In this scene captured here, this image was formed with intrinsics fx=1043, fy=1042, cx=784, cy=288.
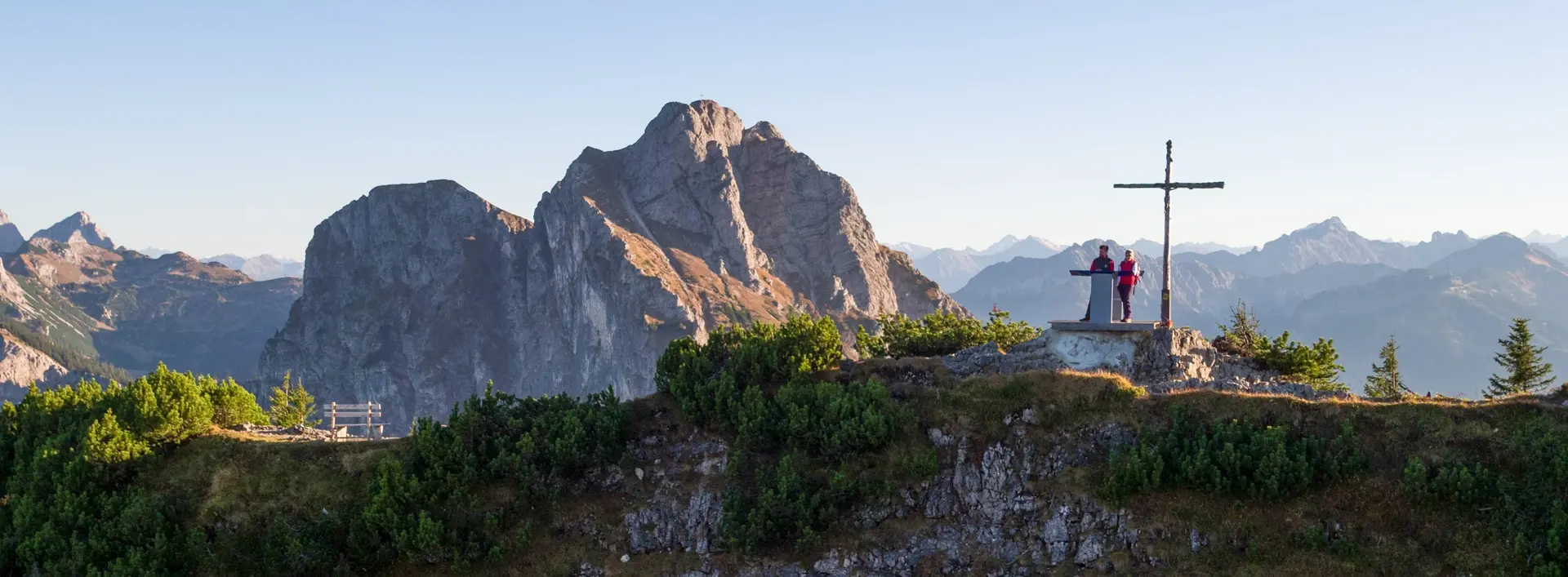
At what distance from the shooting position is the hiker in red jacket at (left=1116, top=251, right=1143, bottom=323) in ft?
127

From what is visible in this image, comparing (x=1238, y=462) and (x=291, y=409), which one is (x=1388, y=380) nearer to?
(x=1238, y=462)

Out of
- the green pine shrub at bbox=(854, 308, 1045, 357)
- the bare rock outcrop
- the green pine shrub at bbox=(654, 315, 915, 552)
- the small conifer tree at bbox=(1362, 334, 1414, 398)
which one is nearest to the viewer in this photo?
the green pine shrub at bbox=(654, 315, 915, 552)

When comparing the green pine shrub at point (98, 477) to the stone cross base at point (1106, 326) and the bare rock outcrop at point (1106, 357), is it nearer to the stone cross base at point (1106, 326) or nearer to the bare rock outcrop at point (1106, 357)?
the bare rock outcrop at point (1106, 357)

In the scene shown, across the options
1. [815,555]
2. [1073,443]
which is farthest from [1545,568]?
[815,555]

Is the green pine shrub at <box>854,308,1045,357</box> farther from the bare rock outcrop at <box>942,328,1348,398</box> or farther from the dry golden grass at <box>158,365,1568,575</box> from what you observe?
the dry golden grass at <box>158,365,1568,575</box>

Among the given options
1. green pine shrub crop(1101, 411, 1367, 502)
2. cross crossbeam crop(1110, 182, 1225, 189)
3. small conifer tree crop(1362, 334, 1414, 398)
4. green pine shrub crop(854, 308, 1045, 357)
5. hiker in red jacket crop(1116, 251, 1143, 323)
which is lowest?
green pine shrub crop(1101, 411, 1367, 502)

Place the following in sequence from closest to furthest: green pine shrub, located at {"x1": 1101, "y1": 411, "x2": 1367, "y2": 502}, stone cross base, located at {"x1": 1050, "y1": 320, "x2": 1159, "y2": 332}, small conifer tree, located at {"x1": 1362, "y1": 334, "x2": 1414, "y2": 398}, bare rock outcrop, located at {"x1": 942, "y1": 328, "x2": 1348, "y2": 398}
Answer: green pine shrub, located at {"x1": 1101, "y1": 411, "x2": 1367, "y2": 502} < stone cross base, located at {"x1": 1050, "y1": 320, "x2": 1159, "y2": 332} < bare rock outcrop, located at {"x1": 942, "y1": 328, "x2": 1348, "y2": 398} < small conifer tree, located at {"x1": 1362, "y1": 334, "x2": 1414, "y2": 398}

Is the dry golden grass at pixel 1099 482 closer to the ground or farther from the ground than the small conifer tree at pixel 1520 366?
closer to the ground

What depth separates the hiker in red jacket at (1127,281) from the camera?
38847 millimetres

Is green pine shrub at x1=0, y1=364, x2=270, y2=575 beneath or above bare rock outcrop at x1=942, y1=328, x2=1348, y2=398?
beneath

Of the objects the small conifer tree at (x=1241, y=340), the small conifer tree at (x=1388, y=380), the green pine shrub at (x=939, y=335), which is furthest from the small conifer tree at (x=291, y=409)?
the small conifer tree at (x=1388, y=380)

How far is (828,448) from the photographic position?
34.6m

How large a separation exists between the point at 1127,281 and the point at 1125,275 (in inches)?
11.0

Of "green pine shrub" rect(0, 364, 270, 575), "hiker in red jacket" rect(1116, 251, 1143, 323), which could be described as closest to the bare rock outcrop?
"hiker in red jacket" rect(1116, 251, 1143, 323)
